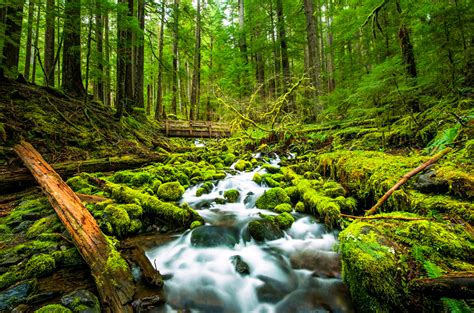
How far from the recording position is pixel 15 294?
97.5 inches

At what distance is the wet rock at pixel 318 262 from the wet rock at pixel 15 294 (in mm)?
3362

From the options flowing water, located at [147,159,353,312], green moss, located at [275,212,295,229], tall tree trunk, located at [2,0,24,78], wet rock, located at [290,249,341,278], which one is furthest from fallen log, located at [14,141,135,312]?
tall tree trunk, located at [2,0,24,78]

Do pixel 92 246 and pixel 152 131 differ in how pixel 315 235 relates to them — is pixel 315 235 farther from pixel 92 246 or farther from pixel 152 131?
pixel 152 131

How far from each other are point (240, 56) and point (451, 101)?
14.2 metres

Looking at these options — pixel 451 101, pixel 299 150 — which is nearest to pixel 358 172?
pixel 451 101

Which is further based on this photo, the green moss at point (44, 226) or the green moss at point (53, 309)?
the green moss at point (44, 226)

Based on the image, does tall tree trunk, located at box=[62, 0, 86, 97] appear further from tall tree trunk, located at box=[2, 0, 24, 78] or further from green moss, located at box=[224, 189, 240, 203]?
green moss, located at box=[224, 189, 240, 203]

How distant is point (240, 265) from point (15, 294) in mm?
2674

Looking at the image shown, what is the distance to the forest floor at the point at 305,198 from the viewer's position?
2.06 metres

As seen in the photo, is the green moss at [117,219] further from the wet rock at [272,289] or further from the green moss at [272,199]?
the green moss at [272,199]

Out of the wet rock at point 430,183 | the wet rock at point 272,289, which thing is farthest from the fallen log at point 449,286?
the wet rock at point 272,289

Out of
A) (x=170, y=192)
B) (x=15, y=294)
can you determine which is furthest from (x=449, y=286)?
(x=170, y=192)

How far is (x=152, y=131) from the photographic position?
1106 centimetres

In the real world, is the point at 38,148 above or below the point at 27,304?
above
